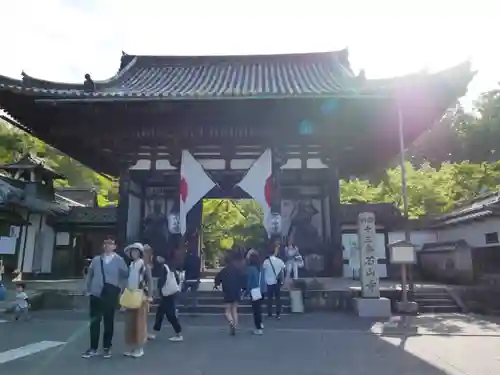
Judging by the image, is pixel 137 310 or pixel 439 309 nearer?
pixel 137 310

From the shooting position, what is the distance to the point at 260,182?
12.1 meters

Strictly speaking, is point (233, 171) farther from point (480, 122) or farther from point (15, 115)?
point (480, 122)

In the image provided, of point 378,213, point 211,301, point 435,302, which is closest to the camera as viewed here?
point 211,301

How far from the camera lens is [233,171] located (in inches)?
523

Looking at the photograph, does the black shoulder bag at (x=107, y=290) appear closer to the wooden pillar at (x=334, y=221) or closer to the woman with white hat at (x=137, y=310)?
the woman with white hat at (x=137, y=310)

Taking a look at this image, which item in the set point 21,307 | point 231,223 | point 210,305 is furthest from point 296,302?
point 231,223

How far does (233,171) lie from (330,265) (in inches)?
176

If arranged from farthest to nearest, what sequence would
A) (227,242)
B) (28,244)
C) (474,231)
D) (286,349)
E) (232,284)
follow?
(227,242) → (28,244) → (474,231) → (232,284) → (286,349)

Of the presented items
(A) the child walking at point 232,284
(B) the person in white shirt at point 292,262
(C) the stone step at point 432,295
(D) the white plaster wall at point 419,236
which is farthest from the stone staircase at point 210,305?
(D) the white plaster wall at point 419,236

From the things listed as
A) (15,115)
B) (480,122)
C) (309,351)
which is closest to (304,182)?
(309,351)

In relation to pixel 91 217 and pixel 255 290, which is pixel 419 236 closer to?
pixel 255 290

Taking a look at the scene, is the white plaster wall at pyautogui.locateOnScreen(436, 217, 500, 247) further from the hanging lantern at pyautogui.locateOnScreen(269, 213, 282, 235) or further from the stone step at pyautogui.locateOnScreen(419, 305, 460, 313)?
the hanging lantern at pyautogui.locateOnScreen(269, 213, 282, 235)

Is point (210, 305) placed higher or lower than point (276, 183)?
lower

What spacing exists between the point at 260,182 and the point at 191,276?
3.51 meters
